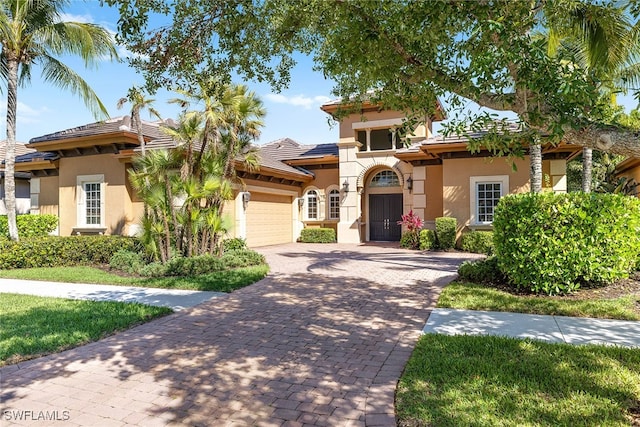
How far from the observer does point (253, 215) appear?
1848cm

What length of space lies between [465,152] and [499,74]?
1255 centimetres

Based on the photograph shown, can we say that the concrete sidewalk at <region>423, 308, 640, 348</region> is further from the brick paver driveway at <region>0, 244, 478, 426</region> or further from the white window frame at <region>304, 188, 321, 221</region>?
the white window frame at <region>304, 188, 321, 221</region>

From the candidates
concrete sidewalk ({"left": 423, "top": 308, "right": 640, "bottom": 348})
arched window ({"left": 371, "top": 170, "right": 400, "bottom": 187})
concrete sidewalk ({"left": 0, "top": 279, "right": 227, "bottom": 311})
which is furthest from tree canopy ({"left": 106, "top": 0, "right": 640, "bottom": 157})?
arched window ({"left": 371, "top": 170, "right": 400, "bottom": 187})

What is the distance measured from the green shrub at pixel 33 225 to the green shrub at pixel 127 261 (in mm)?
7124

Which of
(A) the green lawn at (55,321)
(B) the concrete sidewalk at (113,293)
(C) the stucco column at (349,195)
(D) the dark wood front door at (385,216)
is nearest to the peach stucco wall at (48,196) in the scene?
(B) the concrete sidewalk at (113,293)

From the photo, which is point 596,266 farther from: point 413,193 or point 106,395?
point 413,193

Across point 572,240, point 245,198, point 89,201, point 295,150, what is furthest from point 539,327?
point 295,150

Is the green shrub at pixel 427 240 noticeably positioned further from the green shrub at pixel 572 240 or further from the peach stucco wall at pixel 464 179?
the green shrub at pixel 572 240

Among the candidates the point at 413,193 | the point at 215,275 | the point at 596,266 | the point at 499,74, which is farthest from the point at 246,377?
the point at 413,193

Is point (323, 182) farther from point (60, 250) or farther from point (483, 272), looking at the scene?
point (483, 272)

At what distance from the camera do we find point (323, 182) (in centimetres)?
2281

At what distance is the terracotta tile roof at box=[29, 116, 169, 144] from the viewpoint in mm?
16484

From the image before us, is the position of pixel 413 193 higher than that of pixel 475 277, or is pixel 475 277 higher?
pixel 413 193

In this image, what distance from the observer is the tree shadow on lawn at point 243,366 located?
12.5 ft
